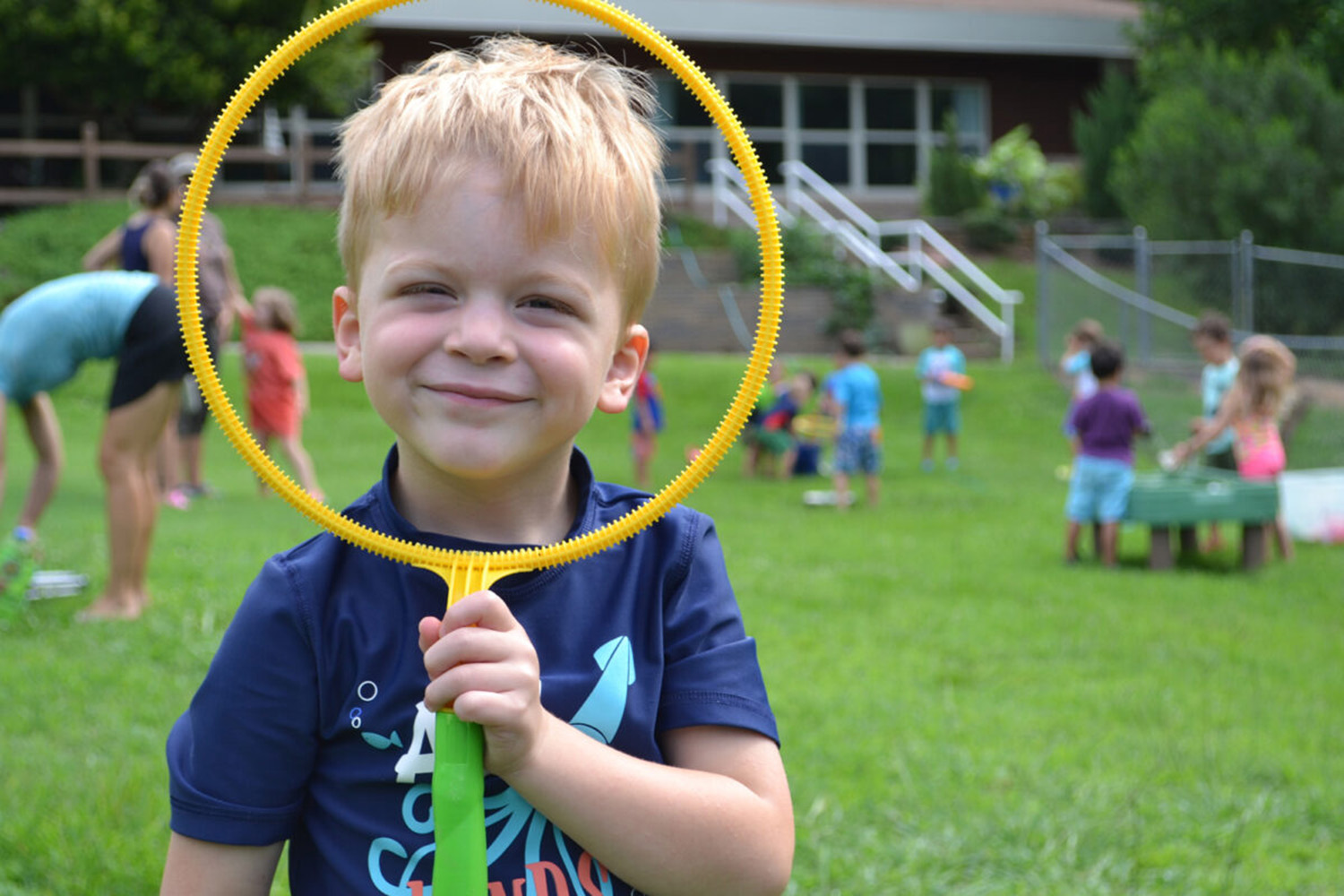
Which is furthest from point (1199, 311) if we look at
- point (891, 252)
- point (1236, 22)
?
point (1236, 22)

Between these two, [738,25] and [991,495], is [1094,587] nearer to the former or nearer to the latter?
[991,495]

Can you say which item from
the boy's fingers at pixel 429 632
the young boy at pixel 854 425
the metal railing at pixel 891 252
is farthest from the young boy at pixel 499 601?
the metal railing at pixel 891 252

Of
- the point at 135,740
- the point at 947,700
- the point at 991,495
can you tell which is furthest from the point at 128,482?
the point at 991,495

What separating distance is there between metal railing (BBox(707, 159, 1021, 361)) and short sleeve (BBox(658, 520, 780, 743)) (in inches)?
770

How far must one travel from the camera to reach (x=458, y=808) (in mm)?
1495

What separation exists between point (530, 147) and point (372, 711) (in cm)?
70

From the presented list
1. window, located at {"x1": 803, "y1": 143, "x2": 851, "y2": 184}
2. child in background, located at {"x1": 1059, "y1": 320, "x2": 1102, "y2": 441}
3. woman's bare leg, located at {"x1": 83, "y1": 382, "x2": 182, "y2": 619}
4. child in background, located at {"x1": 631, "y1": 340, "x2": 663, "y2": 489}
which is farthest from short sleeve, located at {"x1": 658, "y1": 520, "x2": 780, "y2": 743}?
window, located at {"x1": 803, "y1": 143, "x2": 851, "y2": 184}

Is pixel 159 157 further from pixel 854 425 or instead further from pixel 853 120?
pixel 853 120

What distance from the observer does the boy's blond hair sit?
5.28 ft

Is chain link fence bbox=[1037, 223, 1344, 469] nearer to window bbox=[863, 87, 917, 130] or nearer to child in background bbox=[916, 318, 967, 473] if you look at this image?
child in background bbox=[916, 318, 967, 473]

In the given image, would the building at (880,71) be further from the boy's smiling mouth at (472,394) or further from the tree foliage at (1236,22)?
the boy's smiling mouth at (472,394)

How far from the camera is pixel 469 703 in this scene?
1446 millimetres

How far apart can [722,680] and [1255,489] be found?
26.9 feet

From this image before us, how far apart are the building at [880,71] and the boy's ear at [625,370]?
26249 mm
